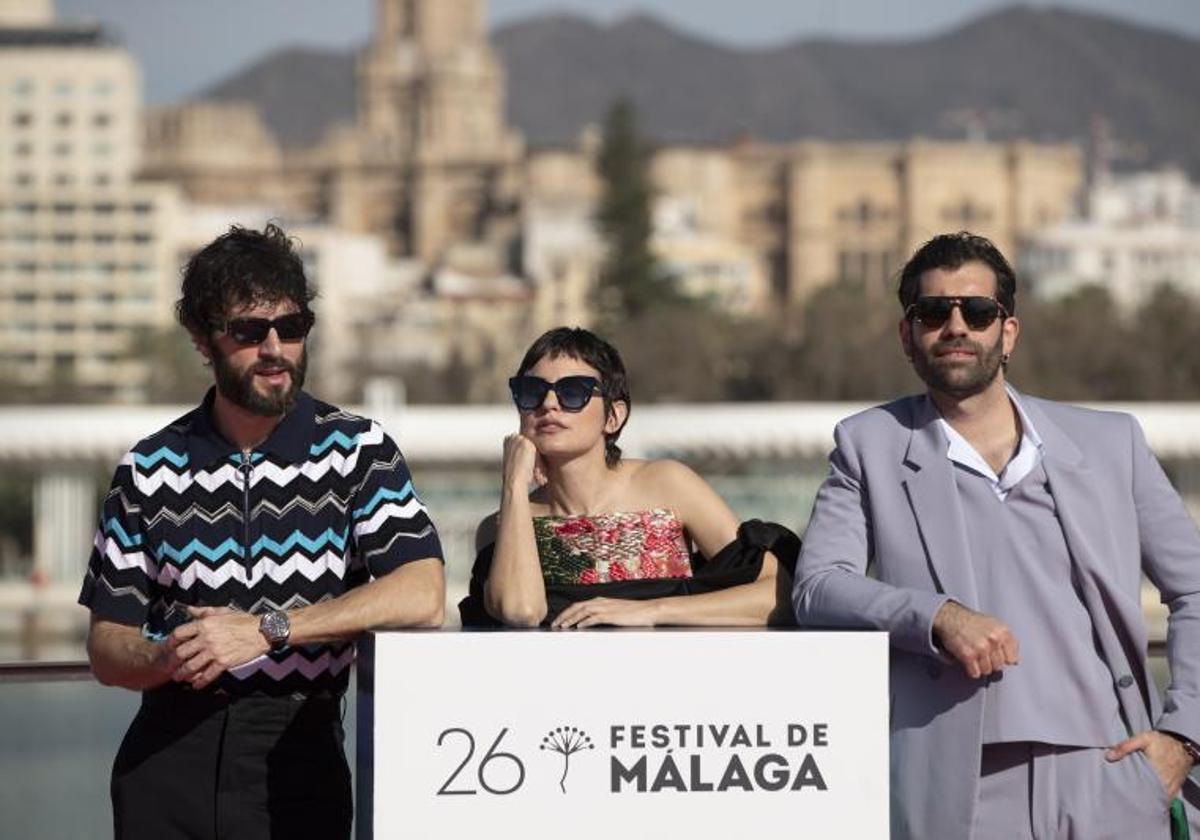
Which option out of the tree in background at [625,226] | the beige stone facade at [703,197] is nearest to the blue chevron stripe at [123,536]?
the tree in background at [625,226]

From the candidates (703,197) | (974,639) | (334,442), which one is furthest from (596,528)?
(703,197)

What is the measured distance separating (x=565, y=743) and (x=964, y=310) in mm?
937

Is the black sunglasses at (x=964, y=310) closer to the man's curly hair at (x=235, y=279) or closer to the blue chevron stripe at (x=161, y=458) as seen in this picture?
the man's curly hair at (x=235, y=279)

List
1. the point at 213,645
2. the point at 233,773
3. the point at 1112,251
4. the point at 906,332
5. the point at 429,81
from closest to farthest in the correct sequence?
the point at 213,645 < the point at 233,773 < the point at 906,332 < the point at 1112,251 < the point at 429,81

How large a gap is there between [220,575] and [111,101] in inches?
5519

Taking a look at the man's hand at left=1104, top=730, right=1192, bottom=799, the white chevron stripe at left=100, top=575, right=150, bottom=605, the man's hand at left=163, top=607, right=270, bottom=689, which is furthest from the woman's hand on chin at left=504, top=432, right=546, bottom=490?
the man's hand at left=1104, top=730, right=1192, bottom=799

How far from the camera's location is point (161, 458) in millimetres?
3771

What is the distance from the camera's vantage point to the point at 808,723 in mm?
3422

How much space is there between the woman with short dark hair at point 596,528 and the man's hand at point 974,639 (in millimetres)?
317

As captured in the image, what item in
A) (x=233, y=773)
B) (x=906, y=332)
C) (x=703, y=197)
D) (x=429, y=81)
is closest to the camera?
(x=233, y=773)

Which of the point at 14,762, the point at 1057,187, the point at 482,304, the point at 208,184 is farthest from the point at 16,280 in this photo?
the point at 14,762

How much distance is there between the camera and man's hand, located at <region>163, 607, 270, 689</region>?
11.7 feet

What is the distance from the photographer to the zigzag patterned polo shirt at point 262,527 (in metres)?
3.73

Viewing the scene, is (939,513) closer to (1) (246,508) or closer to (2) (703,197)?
(1) (246,508)
